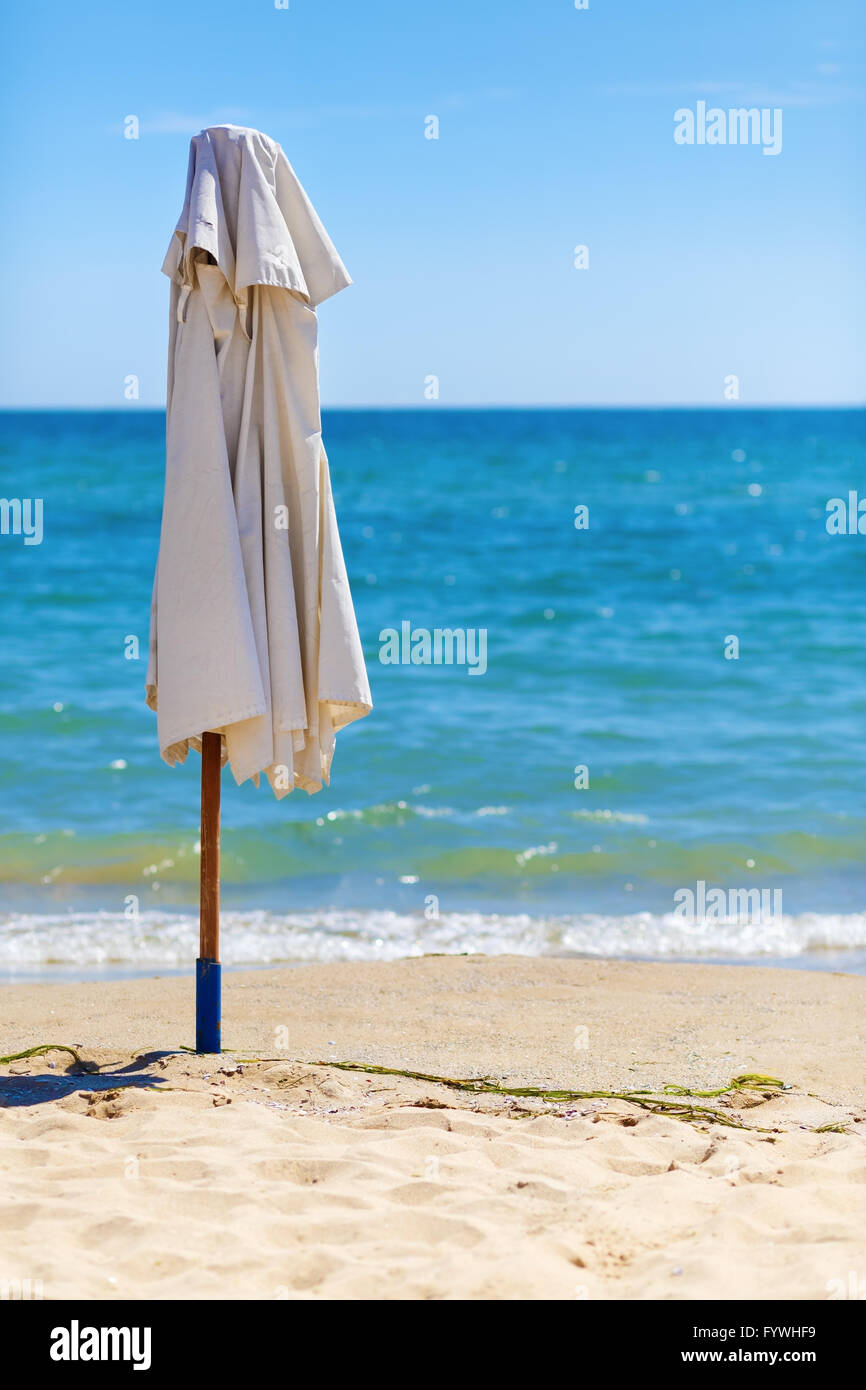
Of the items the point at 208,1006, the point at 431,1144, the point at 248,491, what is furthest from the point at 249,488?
the point at 431,1144

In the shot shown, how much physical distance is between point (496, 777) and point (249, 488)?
567cm

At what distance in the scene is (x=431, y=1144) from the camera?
11.9 feet

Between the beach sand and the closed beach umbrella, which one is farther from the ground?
the closed beach umbrella

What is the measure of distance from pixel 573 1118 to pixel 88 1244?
161cm

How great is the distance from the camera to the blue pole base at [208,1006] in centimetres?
439

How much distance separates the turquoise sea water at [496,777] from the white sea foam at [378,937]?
0.06 feet

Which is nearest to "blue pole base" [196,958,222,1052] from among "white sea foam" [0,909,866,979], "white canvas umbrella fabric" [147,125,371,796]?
"white canvas umbrella fabric" [147,125,371,796]

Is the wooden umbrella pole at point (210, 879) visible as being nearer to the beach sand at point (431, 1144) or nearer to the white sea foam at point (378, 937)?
the beach sand at point (431, 1144)

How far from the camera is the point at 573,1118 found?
3943mm

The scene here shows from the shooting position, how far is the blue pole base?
173 inches

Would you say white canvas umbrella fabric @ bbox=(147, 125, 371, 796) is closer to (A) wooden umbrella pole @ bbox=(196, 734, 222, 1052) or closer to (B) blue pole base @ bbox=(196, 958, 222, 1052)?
(A) wooden umbrella pole @ bbox=(196, 734, 222, 1052)

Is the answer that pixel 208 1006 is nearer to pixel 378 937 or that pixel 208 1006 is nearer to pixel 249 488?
pixel 249 488

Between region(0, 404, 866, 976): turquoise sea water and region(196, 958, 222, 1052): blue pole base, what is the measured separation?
6.11 ft
